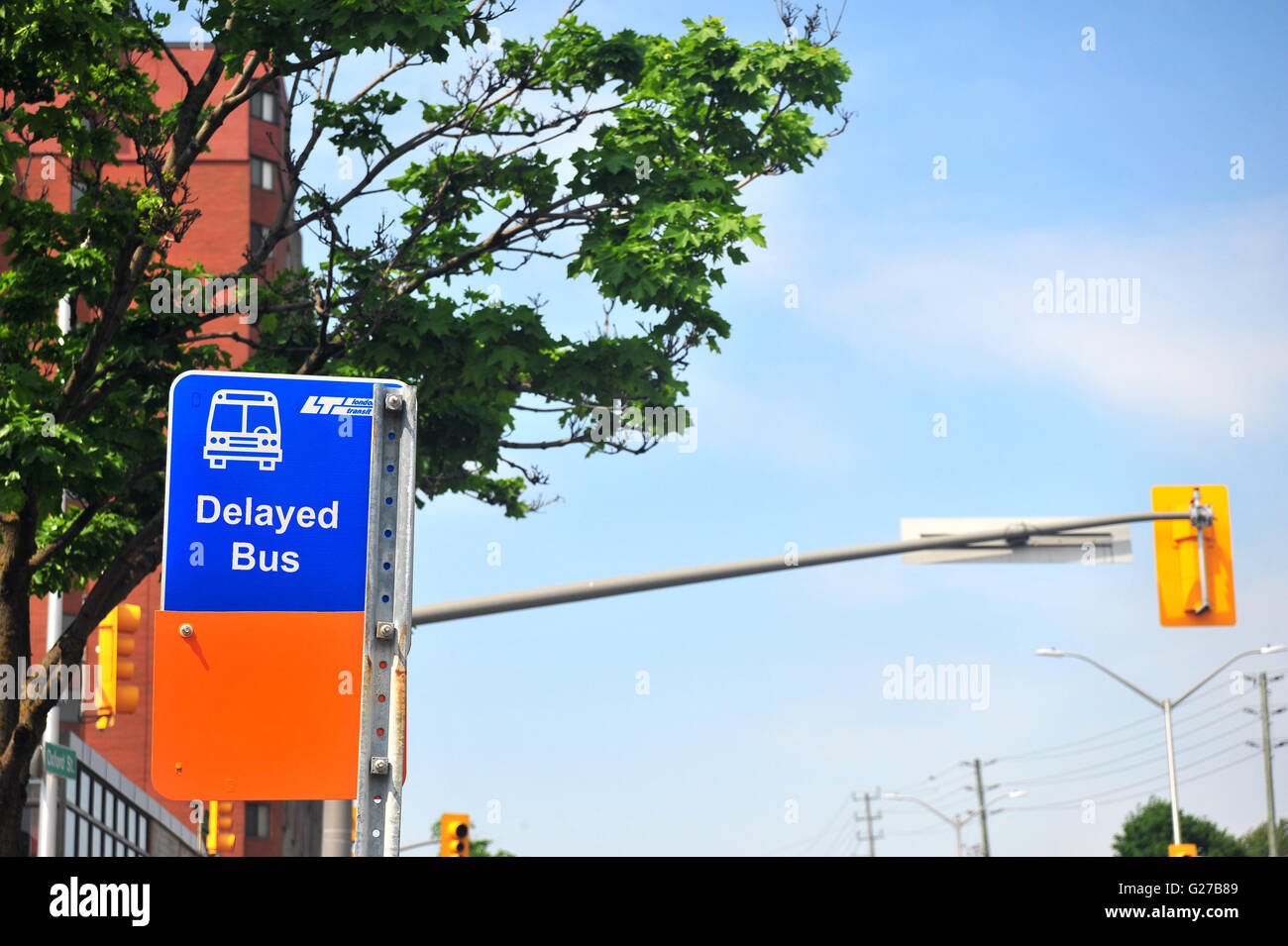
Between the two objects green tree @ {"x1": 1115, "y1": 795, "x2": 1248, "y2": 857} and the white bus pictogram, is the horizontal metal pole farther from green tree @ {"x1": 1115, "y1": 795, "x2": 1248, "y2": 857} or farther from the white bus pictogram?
green tree @ {"x1": 1115, "y1": 795, "x2": 1248, "y2": 857}

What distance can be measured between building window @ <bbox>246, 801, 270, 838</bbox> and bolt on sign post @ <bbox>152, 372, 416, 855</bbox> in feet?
190

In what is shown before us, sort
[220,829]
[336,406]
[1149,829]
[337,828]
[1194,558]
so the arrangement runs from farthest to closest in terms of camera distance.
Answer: [1149,829] < [220,829] < [1194,558] < [337,828] < [336,406]

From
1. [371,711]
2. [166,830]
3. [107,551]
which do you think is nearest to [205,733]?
[371,711]

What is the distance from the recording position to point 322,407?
11.1 feet

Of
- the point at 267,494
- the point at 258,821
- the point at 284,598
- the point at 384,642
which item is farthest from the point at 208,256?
the point at 384,642

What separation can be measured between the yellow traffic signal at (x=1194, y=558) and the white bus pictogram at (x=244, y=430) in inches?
446

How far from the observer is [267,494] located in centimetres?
329

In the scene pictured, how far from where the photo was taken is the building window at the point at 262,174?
186ft

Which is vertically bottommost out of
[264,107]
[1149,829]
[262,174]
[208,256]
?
[1149,829]

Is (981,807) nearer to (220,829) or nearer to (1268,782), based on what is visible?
(1268,782)

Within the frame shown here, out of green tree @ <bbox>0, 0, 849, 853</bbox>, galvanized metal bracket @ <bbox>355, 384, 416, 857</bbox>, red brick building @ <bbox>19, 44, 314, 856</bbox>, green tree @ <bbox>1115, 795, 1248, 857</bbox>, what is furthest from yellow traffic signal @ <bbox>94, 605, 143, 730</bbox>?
green tree @ <bbox>1115, 795, 1248, 857</bbox>

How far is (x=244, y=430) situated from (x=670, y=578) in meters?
8.43
